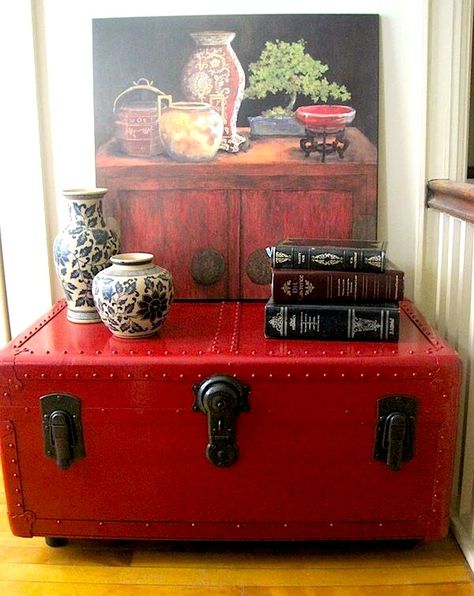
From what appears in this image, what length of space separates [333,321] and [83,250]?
0.56 meters

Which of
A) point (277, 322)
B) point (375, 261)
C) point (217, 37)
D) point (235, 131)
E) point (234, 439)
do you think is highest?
point (217, 37)

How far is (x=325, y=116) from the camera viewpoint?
1555 mm

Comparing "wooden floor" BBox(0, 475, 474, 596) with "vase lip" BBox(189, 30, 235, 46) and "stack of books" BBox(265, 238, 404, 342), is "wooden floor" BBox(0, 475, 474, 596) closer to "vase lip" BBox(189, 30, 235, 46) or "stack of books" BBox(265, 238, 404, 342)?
"stack of books" BBox(265, 238, 404, 342)

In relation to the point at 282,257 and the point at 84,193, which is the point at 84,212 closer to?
the point at 84,193

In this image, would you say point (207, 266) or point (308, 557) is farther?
point (207, 266)

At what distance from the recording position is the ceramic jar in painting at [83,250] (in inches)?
56.3

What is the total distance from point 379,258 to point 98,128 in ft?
2.46

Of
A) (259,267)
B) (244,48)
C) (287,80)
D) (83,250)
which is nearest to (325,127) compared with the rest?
(287,80)

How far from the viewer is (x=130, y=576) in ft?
4.36

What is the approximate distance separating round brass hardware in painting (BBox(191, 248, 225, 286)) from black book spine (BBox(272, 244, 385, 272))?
0.29 meters

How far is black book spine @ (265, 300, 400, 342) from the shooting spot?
131cm

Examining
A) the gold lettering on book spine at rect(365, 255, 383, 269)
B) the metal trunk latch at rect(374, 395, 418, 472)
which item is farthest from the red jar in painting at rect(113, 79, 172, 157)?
the metal trunk latch at rect(374, 395, 418, 472)

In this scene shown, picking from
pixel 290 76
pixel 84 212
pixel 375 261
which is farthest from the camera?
pixel 290 76

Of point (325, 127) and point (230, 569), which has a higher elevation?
point (325, 127)
